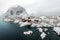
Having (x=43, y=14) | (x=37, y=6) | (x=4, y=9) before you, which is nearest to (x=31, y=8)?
(x=37, y=6)

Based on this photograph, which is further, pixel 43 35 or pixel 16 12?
pixel 16 12

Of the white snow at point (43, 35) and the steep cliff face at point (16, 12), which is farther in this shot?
the steep cliff face at point (16, 12)

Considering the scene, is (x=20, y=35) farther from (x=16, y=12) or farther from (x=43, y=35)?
(x=16, y=12)

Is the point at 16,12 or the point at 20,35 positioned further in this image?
the point at 16,12

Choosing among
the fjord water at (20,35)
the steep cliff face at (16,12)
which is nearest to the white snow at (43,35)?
the fjord water at (20,35)

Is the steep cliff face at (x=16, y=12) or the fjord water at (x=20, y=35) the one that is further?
the steep cliff face at (x=16, y=12)

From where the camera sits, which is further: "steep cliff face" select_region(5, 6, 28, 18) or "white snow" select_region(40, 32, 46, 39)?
"steep cliff face" select_region(5, 6, 28, 18)

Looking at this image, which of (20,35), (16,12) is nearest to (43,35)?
(20,35)

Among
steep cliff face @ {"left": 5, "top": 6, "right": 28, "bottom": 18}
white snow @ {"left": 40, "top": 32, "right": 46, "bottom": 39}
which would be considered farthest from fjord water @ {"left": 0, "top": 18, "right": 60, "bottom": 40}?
steep cliff face @ {"left": 5, "top": 6, "right": 28, "bottom": 18}

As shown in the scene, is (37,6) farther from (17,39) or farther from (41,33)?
(17,39)

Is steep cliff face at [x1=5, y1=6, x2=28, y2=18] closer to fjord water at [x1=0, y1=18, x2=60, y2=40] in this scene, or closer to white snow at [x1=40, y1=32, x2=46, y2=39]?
fjord water at [x1=0, y1=18, x2=60, y2=40]

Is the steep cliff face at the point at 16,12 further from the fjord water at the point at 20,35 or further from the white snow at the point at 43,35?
the white snow at the point at 43,35
